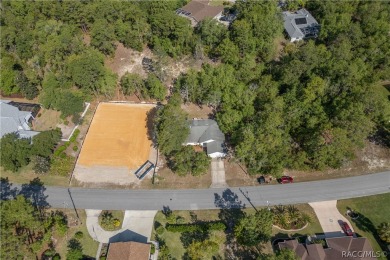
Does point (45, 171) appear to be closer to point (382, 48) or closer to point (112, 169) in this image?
point (112, 169)

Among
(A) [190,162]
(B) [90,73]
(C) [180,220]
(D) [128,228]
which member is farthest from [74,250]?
(B) [90,73]

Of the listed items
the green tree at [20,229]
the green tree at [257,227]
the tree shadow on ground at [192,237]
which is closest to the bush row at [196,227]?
the tree shadow on ground at [192,237]

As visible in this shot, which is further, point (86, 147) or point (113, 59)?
point (113, 59)

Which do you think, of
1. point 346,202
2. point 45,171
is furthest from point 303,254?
point 45,171

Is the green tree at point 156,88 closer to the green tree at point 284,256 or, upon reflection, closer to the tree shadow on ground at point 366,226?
the green tree at point 284,256

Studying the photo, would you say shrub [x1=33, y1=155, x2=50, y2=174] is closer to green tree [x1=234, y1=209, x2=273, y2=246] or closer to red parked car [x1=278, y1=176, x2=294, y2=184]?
green tree [x1=234, y1=209, x2=273, y2=246]

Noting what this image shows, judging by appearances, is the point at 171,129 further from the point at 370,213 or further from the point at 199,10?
the point at 199,10

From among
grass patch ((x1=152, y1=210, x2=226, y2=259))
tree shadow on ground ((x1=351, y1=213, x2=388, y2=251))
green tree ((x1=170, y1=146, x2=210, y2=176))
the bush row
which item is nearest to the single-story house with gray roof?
green tree ((x1=170, y1=146, x2=210, y2=176))
